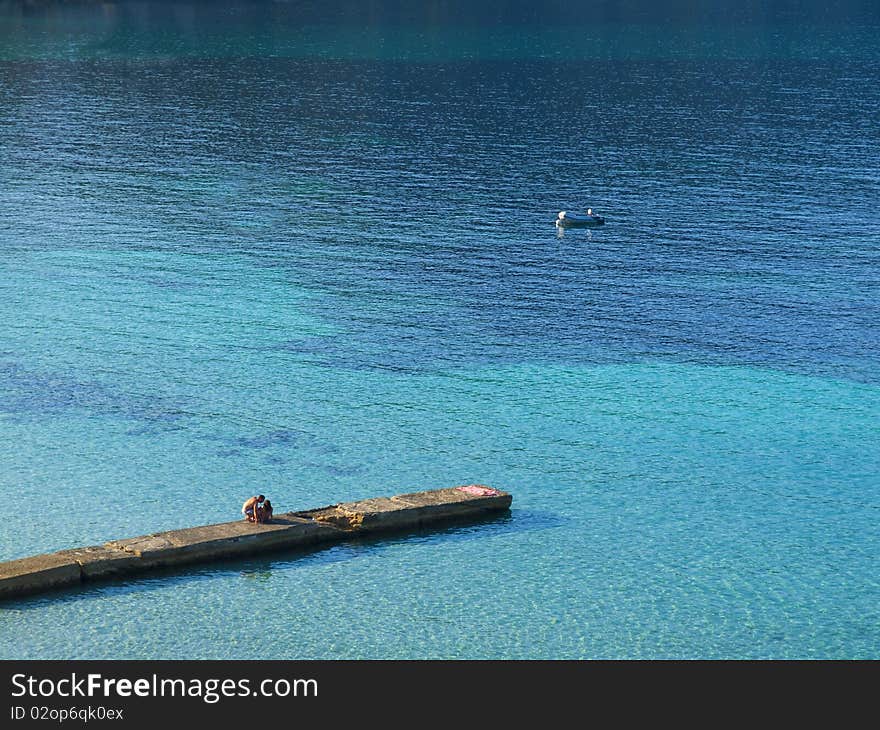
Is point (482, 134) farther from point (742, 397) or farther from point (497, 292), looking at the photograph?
point (742, 397)

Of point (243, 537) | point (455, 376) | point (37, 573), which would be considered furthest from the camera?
point (455, 376)

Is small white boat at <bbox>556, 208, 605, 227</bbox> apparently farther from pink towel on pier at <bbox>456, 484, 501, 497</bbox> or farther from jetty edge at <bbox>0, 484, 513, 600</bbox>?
pink towel on pier at <bbox>456, 484, 501, 497</bbox>

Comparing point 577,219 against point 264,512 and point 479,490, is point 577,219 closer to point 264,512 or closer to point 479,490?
point 479,490

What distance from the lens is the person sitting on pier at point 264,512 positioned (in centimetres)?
5766

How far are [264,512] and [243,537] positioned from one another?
5.78ft

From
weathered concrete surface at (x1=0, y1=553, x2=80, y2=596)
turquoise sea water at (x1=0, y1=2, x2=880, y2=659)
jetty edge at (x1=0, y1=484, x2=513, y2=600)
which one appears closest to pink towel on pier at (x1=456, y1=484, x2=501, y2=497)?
jetty edge at (x1=0, y1=484, x2=513, y2=600)

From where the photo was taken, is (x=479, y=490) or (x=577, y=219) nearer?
(x=479, y=490)

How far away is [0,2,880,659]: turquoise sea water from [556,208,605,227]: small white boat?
1281mm

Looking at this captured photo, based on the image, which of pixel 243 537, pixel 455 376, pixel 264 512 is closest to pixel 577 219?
pixel 455 376

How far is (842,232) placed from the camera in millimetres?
113000

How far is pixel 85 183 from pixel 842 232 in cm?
7103

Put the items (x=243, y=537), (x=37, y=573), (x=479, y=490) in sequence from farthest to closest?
(x=479, y=490) → (x=243, y=537) → (x=37, y=573)

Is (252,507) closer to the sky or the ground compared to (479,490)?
closer to the sky

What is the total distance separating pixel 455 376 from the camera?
80500mm
